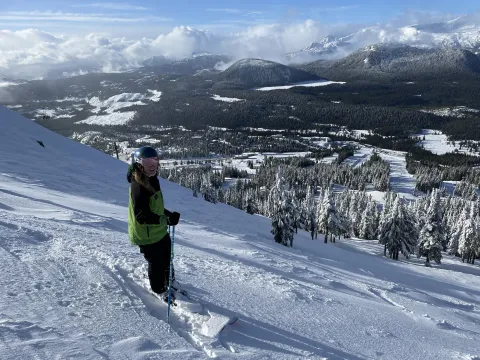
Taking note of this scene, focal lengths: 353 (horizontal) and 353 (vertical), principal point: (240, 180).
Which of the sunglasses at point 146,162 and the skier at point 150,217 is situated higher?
the sunglasses at point 146,162

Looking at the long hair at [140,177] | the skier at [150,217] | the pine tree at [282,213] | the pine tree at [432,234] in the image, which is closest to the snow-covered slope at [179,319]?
the skier at [150,217]

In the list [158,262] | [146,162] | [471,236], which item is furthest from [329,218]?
[146,162]

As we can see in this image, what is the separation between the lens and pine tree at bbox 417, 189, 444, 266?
46.3 m

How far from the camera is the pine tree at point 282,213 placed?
36.5 m

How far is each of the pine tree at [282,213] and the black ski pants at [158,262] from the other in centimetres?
2925

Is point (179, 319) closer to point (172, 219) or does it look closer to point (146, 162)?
point (172, 219)

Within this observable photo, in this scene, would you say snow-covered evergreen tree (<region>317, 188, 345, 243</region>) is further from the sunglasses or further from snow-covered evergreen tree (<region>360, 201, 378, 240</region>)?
the sunglasses

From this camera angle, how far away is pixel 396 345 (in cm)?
598

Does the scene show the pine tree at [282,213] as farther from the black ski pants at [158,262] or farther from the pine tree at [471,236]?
the pine tree at [471,236]

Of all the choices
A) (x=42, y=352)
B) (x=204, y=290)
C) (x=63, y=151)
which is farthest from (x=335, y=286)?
(x=63, y=151)

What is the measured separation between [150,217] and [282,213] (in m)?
34.3

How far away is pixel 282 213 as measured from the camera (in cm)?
3925

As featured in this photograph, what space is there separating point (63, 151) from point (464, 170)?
174457 mm

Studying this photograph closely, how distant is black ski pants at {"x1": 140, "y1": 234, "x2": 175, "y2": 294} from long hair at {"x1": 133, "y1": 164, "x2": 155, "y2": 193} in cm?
113
